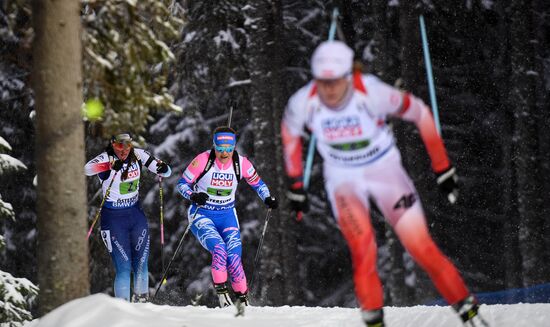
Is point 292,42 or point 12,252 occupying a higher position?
point 292,42

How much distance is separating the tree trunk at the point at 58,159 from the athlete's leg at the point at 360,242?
2.26m

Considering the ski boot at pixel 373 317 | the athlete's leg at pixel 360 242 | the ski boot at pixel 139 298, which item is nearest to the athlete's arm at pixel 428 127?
the athlete's leg at pixel 360 242

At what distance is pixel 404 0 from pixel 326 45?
11169 millimetres

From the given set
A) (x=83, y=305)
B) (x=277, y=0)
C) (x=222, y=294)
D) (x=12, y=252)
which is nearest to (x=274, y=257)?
(x=277, y=0)

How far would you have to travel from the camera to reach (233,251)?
10.3 m

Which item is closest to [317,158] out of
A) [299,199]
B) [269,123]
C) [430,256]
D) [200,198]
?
[269,123]

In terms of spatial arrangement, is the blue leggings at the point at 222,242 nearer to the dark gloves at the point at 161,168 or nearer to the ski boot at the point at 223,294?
the ski boot at the point at 223,294

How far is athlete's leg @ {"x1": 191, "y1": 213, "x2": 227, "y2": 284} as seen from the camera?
10.2 metres

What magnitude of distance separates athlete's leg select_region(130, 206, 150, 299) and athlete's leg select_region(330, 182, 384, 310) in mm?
4917

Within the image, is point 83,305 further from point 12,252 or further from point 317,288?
point 317,288

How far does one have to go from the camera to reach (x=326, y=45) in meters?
6.04

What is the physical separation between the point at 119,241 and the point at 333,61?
541 centimetres

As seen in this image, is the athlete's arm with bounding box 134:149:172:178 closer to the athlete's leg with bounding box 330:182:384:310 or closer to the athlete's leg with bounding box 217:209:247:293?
the athlete's leg with bounding box 217:209:247:293

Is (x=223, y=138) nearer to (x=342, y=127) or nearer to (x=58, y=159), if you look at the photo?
(x=58, y=159)
